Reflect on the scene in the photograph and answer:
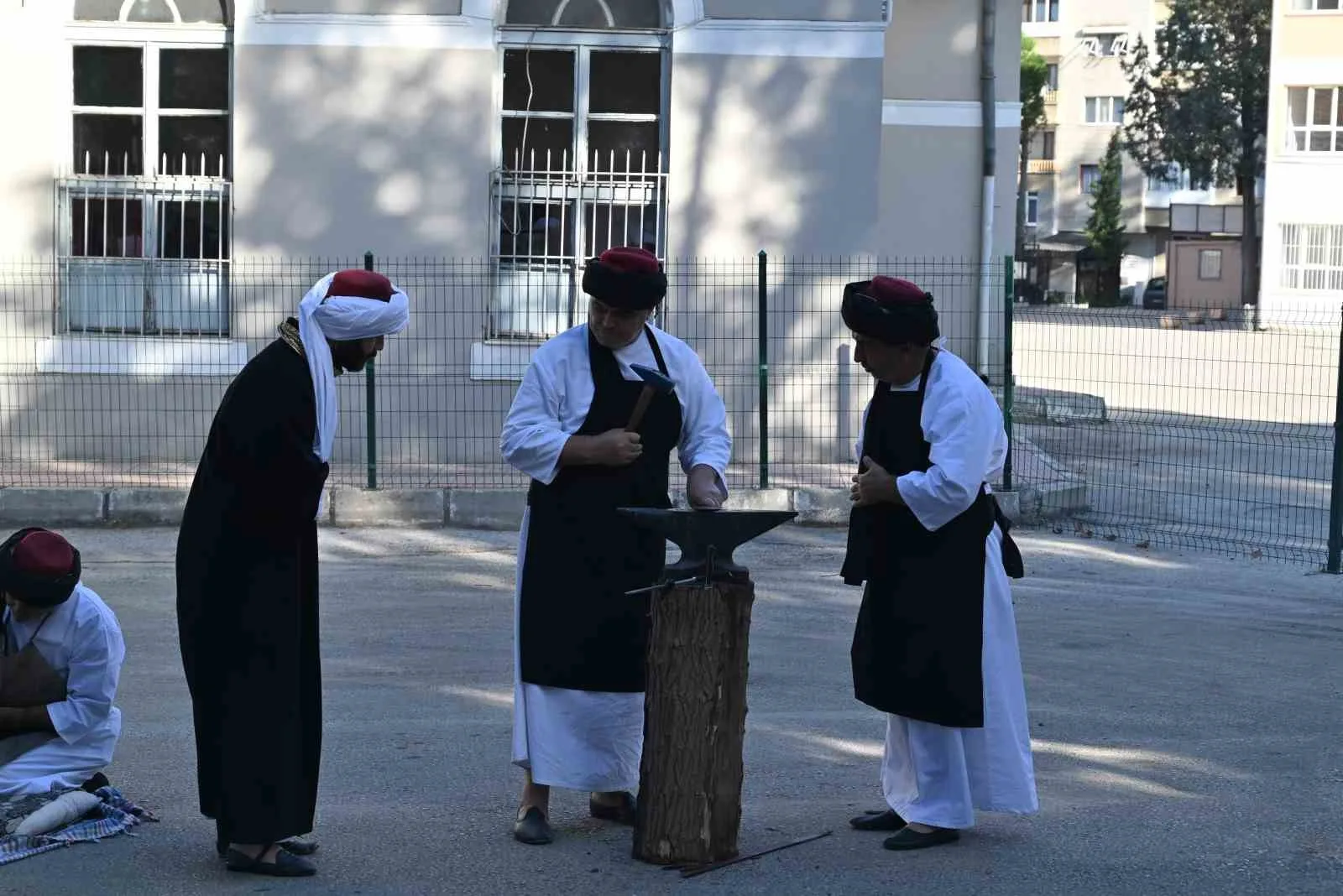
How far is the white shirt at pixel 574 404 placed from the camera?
18.0 ft

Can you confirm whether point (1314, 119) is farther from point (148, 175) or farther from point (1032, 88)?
point (148, 175)

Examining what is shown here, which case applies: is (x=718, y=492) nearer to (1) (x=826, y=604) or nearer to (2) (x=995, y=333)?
(1) (x=826, y=604)

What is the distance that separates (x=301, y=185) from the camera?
1370cm

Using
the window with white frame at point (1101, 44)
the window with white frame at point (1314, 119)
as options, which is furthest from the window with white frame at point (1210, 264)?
the window with white frame at point (1101, 44)

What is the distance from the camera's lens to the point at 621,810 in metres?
5.75

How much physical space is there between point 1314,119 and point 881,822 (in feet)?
159

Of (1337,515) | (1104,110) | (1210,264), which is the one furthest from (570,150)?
(1104,110)

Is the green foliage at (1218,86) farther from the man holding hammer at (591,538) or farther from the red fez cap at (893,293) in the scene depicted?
the man holding hammer at (591,538)

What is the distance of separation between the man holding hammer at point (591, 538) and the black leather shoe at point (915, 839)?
32.6 inches

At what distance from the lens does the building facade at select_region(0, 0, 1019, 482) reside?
1359cm

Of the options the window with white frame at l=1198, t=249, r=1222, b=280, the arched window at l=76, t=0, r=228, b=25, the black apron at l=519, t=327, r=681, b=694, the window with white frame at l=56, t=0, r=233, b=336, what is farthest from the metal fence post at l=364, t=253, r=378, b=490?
the window with white frame at l=1198, t=249, r=1222, b=280

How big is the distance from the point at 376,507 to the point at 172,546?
140 cm

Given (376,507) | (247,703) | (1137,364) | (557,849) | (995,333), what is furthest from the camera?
(1137,364)

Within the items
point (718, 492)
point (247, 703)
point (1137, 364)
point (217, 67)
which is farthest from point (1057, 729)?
point (1137, 364)
